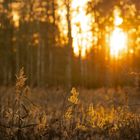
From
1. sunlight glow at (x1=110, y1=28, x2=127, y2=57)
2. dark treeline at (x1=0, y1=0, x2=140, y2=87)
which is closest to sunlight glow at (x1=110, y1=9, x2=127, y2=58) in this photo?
sunlight glow at (x1=110, y1=28, x2=127, y2=57)

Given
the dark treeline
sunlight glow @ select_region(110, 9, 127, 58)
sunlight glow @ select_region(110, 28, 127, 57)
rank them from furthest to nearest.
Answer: the dark treeline → sunlight glow @ select_region(110, 28, 127, 57) → sunlight glow @ select_region(110, 9, 127, 58)

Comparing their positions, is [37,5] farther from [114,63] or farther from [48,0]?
[114,63]

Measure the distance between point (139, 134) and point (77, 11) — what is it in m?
26.5

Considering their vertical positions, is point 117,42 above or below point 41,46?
above

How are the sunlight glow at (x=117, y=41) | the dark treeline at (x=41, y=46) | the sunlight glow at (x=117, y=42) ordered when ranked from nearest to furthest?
the sunlight glow at (x=117, y=41)
the sunlight glow at (x=117, y=42)
the dark treeline at (x=41, y=46)

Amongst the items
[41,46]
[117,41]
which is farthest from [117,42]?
[41,46]

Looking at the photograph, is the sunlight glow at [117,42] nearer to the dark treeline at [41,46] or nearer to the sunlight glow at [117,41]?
the sunlight glow at [117,41]

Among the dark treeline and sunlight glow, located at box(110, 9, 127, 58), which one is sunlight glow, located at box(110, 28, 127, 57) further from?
the dark treeline

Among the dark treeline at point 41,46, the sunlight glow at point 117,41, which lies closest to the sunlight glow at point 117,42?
the sunlight glow at point 117,41

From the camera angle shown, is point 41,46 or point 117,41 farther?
point 117,41

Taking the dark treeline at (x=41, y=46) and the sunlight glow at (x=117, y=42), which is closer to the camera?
the sunlight glow at (x=117, y=42)

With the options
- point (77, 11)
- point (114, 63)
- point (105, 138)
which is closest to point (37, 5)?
point (77, 11)

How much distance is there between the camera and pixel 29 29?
37.5m

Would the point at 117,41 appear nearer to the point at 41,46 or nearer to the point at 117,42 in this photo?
the point at 117,42
